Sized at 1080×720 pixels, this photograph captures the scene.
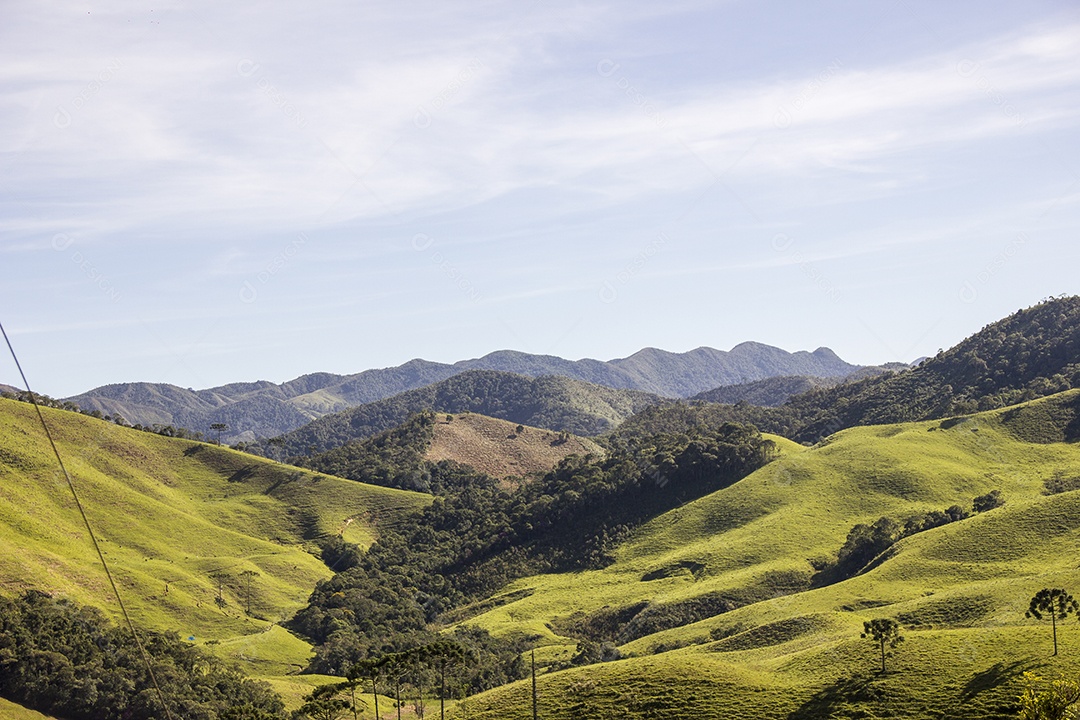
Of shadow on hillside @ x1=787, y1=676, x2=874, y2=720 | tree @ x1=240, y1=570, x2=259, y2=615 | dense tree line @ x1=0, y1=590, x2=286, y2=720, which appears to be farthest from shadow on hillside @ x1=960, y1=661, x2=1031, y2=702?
tree @ x1=240, y1=570, x2=259, y2=615

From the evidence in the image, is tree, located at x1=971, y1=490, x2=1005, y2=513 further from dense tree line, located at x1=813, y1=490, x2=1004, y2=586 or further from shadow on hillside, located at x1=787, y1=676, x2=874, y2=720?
shadow on hillside, located at x1=787, y1=676, x2=874, y2=720

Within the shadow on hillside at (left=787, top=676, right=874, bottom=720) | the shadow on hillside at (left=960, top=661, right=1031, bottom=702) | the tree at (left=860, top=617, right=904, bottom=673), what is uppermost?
the tree at (left=860, top=617, right=904, bottom=673)

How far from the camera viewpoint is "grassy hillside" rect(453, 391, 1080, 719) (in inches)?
3514

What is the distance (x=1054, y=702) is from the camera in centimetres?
5978

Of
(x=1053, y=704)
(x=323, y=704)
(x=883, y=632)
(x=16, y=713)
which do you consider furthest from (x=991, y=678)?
(x=16, y=713)

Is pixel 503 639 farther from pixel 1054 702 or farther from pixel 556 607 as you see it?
pixel 1054 702

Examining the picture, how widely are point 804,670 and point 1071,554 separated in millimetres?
61536

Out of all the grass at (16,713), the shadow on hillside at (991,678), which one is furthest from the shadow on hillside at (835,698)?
the grass at (16,713)

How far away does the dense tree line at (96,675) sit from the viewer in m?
125

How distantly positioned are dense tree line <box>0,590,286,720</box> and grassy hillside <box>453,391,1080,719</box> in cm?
4493

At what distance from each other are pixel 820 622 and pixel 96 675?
101m

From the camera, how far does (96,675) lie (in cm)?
12862

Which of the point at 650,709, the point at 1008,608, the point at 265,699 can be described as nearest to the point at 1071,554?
the point at 1008,608

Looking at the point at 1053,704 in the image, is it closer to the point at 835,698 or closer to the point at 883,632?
the point at 835,698
